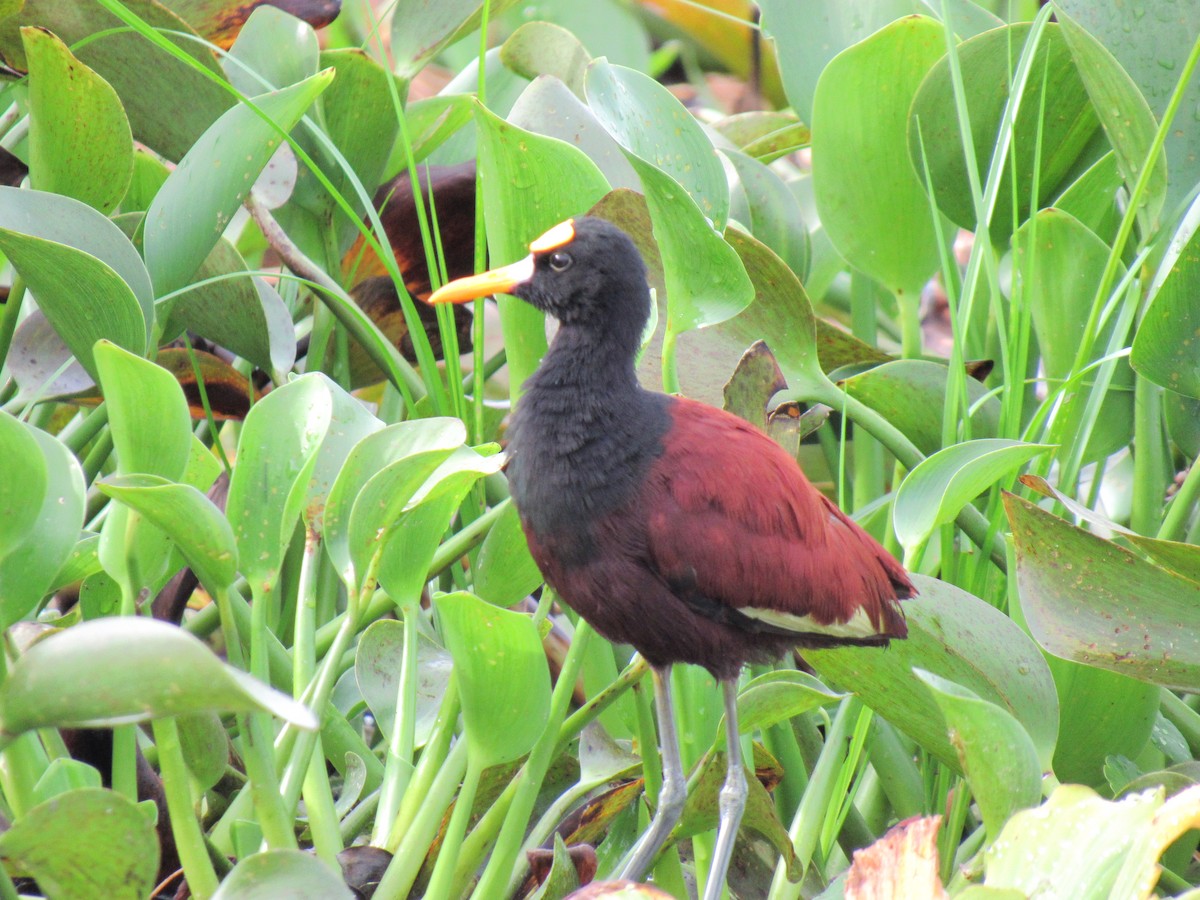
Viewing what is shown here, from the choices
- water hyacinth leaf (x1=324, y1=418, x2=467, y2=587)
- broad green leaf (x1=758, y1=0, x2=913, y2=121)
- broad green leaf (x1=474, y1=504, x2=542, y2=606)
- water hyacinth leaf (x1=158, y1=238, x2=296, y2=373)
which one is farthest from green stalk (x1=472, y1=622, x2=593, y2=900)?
broad green leaf (x1=758, y1=0, x2=913, y2=121)

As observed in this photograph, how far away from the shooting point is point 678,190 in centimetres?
116

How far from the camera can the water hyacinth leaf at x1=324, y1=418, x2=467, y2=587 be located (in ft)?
3.34

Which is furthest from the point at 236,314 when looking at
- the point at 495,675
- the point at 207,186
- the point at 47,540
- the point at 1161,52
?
the point at 1161,52

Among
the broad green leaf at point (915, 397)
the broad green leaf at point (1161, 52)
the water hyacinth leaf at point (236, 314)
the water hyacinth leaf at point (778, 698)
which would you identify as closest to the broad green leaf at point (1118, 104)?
the broad green leaf at point (1161, 52)

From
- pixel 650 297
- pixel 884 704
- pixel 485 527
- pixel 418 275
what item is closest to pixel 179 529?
pixel 485 527

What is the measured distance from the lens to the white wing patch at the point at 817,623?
4.03 ft

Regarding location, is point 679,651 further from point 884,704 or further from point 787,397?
point 787,397

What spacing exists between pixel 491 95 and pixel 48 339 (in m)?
0.83

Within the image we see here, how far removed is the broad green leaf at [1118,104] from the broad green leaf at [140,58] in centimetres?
92

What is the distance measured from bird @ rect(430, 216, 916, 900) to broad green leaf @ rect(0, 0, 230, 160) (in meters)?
0.46

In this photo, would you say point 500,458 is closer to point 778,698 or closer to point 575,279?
point 575,279

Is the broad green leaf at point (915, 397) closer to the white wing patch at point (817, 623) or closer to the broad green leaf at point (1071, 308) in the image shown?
the broad green leaf at point (1071, 308)

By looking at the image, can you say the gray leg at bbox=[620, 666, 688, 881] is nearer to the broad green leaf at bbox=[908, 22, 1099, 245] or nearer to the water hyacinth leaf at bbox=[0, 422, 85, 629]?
the water hyacinth leaf at bbox=[0, 422, 85, 629]

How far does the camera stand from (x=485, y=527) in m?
1.33
